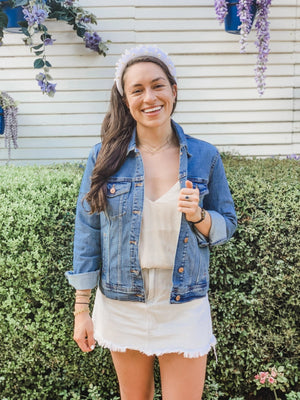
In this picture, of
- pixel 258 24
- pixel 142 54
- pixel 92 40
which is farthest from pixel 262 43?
pixel 142 54

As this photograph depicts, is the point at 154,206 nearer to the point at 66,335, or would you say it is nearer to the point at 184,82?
the point at 66,335

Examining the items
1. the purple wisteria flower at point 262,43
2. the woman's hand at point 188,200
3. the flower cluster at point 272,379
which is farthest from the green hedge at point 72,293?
the purple wisteria flower at point 262,43

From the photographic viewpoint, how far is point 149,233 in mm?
1941

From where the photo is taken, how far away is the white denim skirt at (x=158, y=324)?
1.96m

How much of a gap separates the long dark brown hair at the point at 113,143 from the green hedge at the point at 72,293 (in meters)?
1.01

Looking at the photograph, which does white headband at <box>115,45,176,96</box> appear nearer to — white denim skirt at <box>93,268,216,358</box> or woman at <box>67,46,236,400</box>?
woman at <box>67,46,236,400</box>

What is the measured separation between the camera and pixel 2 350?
9.89ft

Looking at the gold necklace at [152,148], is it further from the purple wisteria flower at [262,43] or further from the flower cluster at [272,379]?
the purple wisteria flower at [262,43]

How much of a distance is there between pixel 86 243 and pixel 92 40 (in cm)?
285

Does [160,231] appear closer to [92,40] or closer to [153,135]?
[153,135]

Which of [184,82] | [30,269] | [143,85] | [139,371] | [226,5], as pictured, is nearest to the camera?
[143,85]

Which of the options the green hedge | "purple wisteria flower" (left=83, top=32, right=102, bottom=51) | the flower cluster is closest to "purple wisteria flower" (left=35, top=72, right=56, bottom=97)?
"purple wisteria flower" (left=83, top=32, right=102, bottom=51)

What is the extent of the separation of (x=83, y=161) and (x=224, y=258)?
2184 mm

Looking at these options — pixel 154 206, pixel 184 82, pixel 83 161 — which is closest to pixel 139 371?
pixel 154 206
